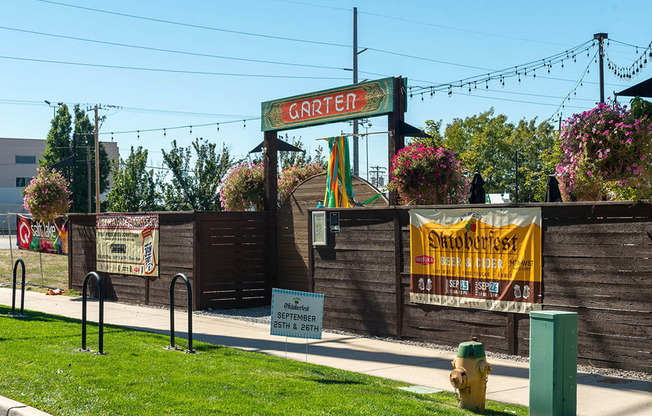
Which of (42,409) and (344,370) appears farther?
(344,370)

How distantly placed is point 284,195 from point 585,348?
1054 cm

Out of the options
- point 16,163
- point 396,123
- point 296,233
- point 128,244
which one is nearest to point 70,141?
point 16,163

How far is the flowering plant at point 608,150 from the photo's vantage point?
896 cm

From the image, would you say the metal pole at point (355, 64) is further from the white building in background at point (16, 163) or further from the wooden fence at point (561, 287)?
the white building in background at point (16, 163)

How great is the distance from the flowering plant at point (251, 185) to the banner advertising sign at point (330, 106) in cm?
141

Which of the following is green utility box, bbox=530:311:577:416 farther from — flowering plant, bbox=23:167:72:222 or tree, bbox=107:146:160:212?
tree, bbox=107:146:160:212

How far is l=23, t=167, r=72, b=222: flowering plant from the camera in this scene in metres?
21.0

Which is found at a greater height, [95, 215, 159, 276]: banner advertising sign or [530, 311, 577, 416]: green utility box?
[95, 215, 159, 276]: banner advertising sign

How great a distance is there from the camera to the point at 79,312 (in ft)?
51.4

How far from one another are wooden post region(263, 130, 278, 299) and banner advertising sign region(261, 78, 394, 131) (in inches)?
16.8

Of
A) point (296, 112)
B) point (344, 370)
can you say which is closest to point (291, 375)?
point (344, 370)

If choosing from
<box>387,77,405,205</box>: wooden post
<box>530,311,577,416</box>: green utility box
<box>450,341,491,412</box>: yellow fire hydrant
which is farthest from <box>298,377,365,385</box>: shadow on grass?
<box>387,77,405,205</box>: wooden post

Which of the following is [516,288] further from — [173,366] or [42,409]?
[42,409]

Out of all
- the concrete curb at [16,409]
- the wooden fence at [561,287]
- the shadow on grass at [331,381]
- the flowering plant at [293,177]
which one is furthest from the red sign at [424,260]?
the flowering plant at [293,177]
